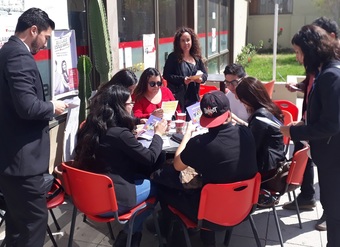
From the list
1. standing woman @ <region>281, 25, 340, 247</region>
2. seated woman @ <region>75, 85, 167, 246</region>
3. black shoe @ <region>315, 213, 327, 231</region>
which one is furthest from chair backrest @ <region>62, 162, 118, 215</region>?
black shoe @ <region>315, 213, 327, 231</region>

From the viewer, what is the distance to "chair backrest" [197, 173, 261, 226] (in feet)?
7.82

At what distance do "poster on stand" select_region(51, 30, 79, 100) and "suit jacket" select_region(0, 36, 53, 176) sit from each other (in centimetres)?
180

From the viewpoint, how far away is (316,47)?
241 centimetres

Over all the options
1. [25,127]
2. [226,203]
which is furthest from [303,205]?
[25,127]

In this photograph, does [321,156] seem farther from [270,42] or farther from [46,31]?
[270,42]

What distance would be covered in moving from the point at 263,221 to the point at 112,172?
1691 mm

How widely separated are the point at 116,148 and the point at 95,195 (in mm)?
352

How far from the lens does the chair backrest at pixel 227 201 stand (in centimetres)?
238

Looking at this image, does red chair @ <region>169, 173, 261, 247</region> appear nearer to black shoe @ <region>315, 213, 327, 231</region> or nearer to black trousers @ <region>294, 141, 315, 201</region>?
black shoe @ <region>315, 213, 327, 231</region>

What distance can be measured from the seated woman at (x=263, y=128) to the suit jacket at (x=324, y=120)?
37 centimetres

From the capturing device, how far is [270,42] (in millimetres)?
22594

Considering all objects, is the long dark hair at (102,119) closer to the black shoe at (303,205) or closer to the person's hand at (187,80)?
the person's hand at (187,80)

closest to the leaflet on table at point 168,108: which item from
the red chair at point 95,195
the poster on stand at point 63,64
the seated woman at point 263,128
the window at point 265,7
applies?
the seated woman at point 263,128

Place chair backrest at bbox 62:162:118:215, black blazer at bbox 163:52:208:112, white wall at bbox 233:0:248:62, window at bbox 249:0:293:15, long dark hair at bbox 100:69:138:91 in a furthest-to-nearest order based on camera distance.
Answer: window at bbox 249:0:293:15
white wall at bbox 233:0:248:62
black blazer at bbox 163:52:208:112
long dark hair at bbox 100:69:138:91
chair backrest at bbox 62:162:118:215
